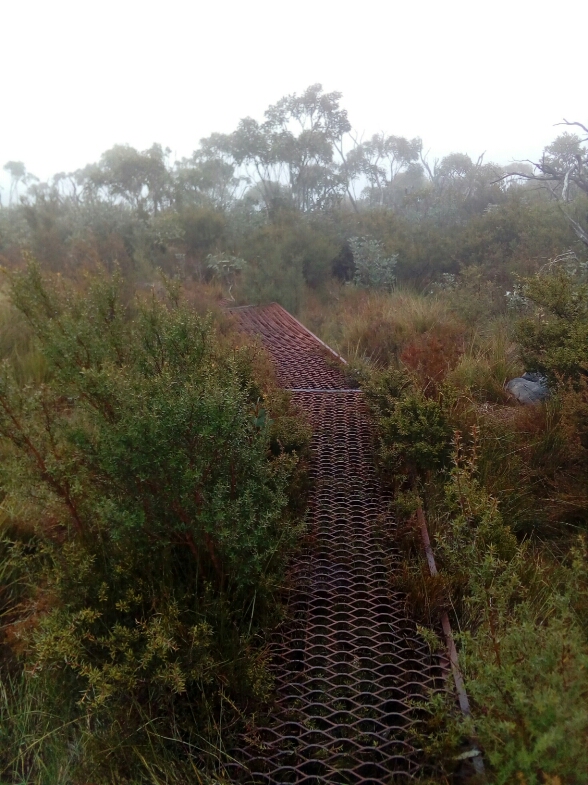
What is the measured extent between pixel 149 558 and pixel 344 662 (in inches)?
33.0

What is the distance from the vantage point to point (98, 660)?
211 cm

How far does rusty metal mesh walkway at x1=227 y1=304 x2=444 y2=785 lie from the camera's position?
1907 millimetres

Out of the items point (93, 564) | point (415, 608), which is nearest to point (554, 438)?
point (415, 608)

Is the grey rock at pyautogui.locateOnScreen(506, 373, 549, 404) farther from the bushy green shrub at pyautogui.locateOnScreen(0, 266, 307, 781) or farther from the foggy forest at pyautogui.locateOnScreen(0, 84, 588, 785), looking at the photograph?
the bushy green shrub at pyautogui.locateOnScreen(0, 266, 307, 781)

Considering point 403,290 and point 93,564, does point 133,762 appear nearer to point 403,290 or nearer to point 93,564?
point 93,564

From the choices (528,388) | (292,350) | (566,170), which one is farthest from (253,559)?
(566,170)

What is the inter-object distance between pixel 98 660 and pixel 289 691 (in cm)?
68

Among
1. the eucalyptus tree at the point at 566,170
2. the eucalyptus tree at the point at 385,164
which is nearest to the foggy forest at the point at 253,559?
the eucalyptus tree at the point at 566,170

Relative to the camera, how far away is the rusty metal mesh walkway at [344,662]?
1907 mm

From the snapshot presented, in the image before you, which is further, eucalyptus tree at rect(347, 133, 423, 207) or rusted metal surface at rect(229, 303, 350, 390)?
eucalyptus tree at rect(347, 133, 423, 207)

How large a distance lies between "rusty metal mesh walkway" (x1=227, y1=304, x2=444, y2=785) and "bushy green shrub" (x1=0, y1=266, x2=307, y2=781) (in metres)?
0.15

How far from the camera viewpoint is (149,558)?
7.82 ft

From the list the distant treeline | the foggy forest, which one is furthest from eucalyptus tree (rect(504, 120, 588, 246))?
the foggy forest

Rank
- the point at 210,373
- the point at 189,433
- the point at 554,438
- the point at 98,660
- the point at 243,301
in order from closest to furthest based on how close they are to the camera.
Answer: the point at 98,660, the point at 189,433, the point at 210,373, the point at 554,438, the point at 243,301
